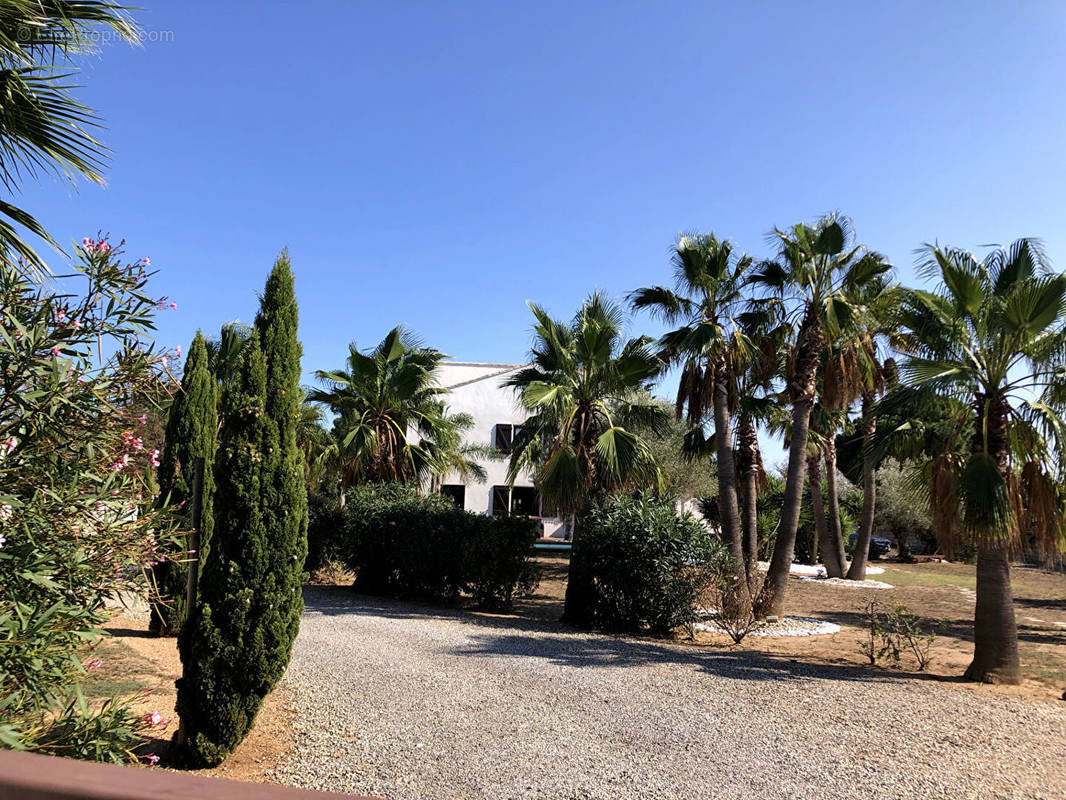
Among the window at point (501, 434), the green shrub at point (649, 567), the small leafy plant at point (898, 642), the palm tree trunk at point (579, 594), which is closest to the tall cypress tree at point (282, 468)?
the green shrub at point (649, 567)

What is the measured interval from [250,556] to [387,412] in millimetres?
11840

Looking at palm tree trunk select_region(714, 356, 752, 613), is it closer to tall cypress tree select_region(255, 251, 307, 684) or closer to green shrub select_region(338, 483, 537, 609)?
green shrub select_region(338, 483, 537, 609)

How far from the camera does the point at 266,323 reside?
5859 mm

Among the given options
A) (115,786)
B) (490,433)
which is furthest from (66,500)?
(490,433)

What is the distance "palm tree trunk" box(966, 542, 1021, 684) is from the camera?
28.5 feet

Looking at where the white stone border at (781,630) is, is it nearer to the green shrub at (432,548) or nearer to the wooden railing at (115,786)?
the green shrub at (432,548)

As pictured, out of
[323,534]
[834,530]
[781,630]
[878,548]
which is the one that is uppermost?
[834,530]

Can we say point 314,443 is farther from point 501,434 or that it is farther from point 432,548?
point 432,548

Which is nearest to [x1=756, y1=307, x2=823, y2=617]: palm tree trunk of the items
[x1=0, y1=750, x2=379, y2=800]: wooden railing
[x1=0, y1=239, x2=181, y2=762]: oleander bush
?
[x1=0, y1=239, x2=181, y2=762]: oleander bush

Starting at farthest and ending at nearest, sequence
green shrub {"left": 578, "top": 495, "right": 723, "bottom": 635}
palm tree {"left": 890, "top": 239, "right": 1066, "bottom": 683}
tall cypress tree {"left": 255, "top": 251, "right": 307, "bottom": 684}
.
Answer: green shrub {"left": 578, "top": 495, "right": 723, "bottom": 635} < palm tree {"left": 890, "top": 239, "right": 1066, "bottom": 683} < tall cypress tree {"left": 255, "top": 251, "right": 307, "bottom": 684}

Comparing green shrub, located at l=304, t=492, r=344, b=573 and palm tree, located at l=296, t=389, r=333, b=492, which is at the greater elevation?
palm tree, located at l=296, t=389, r=333, b=492

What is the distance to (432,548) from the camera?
13711 mm

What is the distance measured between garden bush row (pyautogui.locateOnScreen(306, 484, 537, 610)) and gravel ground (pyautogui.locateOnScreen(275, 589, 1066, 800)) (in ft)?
11.8

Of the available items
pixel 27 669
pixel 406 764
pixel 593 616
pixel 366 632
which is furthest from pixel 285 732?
pixel 593 616
